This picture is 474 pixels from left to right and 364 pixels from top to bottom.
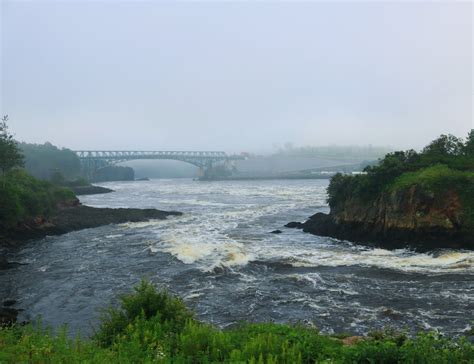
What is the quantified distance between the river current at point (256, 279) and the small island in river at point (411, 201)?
2259 millimetres

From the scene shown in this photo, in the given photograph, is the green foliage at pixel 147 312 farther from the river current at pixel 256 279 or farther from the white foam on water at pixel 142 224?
the white foam on water at pixel 142 224

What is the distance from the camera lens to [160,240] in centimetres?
3906

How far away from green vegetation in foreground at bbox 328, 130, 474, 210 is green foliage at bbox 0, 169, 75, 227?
33.1 m

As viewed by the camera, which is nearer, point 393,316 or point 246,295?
point 393,316

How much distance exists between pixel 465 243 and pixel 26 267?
3252cm

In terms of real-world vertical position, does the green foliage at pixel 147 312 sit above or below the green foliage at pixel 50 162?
below

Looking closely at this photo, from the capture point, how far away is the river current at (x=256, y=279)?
18.6 meters

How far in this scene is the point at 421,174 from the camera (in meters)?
35.8

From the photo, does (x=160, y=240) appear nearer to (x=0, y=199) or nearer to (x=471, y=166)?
(x=0, y=199)

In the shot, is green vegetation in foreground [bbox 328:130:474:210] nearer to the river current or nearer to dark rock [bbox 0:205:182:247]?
the river current

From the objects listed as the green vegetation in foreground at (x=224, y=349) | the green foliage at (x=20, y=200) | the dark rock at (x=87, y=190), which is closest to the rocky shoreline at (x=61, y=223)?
the green foliage at (x=20, y=200)

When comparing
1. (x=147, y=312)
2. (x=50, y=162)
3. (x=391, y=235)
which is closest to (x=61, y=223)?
(x=391, y=235)

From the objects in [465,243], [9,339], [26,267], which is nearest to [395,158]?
[465,243]

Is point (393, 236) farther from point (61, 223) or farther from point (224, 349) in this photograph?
point (61, 223)
